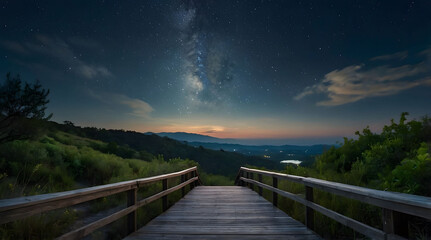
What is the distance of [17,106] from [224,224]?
13.6 meters

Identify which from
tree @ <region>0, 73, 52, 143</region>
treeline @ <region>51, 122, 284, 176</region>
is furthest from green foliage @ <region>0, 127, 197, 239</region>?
treeline @ <region>51, 122, 284, 176</region>

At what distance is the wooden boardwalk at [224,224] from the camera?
377cm

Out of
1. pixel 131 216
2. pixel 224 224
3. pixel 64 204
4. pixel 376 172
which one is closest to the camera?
pixel 64 204

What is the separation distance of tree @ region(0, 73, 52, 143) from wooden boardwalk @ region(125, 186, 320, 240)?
A: 10.7m

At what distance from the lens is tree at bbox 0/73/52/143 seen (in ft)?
39.2

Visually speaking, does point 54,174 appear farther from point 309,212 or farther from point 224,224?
point 309,212

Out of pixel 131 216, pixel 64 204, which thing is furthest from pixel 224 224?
pixel 64 204

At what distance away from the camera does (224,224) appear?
444cm

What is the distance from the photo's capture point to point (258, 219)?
4.76 m

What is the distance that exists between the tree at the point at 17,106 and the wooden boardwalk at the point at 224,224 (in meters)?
10.7

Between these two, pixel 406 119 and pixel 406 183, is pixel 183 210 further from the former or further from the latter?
pixel 406 119

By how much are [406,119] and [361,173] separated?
2.14m

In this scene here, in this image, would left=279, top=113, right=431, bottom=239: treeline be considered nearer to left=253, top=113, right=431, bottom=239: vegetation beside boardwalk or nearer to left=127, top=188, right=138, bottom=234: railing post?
left=253, top=113, right=431, bottom=239: vegetation beside boardwalk

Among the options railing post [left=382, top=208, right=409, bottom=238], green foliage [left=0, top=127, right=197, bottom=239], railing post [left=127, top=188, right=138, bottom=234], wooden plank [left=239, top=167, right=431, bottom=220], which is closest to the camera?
wooden plank [left=239, top=167, right=431, bottom=220]
